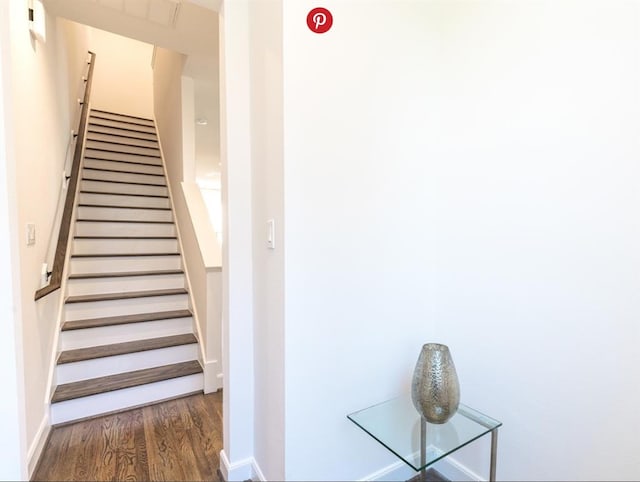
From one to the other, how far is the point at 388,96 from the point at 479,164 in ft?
1.65

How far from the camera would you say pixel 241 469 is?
156cm

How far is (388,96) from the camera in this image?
1.45 meters

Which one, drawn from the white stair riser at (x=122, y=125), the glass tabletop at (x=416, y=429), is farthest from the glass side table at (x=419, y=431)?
the white stair riser at (x=122, y=125)

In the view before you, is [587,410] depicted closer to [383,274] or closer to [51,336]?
[383,274]

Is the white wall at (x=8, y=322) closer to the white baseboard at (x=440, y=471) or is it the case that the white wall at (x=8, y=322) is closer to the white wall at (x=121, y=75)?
the white baseboard at (x=440, y=471)

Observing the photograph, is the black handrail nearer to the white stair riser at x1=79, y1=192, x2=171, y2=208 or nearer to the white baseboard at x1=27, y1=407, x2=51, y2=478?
the white stair riser at x1=79, y1=192, x2=171, y2=208

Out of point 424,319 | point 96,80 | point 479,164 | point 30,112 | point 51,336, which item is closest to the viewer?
point 479,164

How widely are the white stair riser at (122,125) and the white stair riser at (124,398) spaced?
408cm

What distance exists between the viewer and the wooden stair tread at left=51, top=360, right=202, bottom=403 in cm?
216

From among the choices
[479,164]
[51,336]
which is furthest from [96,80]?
[479,164]

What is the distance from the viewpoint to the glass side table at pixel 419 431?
1.23 metres

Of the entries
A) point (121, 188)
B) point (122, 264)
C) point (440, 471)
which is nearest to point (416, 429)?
point (440, 471)

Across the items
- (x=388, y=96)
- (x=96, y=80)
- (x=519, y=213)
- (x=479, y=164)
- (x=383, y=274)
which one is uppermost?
(x=96, y=80)

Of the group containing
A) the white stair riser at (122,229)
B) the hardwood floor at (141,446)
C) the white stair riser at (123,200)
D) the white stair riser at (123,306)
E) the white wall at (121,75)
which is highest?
the white wall at (121,75)
